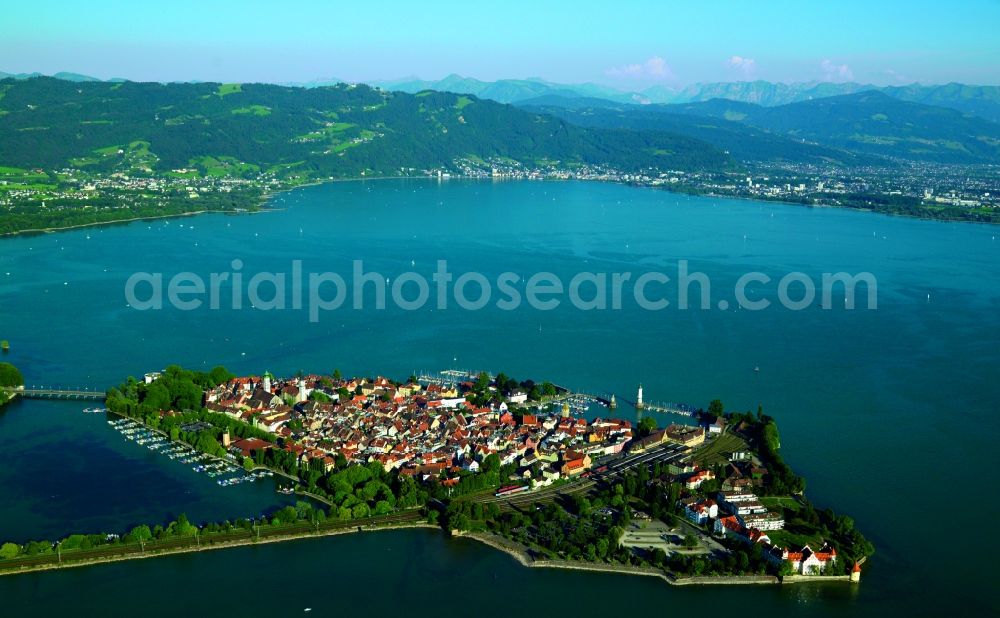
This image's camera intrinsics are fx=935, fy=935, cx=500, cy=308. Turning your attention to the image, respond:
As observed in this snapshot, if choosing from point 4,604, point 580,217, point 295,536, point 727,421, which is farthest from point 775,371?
point 580,217

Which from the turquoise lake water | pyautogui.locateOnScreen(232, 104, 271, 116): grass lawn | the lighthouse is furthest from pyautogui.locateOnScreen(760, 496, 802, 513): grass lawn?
pyautogui.locateOnScreen(232, 104, 271, 116): grass lawn

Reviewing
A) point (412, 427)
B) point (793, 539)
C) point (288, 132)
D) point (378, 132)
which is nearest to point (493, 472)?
point (412, 427)

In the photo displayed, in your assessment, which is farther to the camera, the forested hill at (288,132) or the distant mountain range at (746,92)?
the distant mountain range at (746,92)

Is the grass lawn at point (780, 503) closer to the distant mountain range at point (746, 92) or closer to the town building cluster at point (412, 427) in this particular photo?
the town building cluster at point (412, 427)

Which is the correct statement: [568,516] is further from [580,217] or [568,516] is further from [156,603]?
[580,217]

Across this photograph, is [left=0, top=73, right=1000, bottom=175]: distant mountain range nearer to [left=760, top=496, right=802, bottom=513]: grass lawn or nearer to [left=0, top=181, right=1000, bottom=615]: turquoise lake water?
[left=0, top=181, right=1000, bottom=615]: turquoise lake water

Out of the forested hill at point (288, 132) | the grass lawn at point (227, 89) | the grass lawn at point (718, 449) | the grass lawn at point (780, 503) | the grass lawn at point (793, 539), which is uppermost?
the grass lawn at point (227, 89)

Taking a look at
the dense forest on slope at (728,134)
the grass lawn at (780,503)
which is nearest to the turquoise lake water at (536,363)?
the grass lawn at (780,503)
